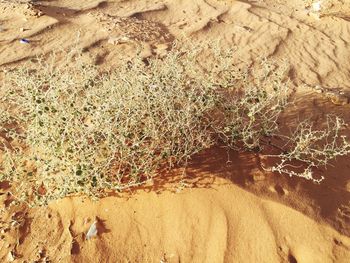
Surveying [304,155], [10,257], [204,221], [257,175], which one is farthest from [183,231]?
[304,155]

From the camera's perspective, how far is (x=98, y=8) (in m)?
6.16

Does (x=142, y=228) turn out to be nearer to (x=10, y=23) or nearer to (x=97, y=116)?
(x=97, y=116)

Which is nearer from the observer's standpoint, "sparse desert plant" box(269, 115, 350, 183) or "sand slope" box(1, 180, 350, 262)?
"sand slope" box(1, 180, 350, 262)

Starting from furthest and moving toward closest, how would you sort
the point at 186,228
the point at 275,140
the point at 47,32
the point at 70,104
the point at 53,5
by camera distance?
the point at 53,5 → the point at 47,32 → the point at 275,140 → the point at 70,104 → the point at 186,228

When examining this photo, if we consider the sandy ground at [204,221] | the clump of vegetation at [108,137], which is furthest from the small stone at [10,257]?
the clump of vegetation at [108,137]

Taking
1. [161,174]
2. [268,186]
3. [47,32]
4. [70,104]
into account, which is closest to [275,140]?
[268,186]

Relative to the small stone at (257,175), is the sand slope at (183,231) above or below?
below

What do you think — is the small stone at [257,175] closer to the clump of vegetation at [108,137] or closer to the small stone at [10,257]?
the clump of vegetation at [108,137]

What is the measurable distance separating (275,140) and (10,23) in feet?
13.1

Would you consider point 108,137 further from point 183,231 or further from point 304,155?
point 304,155

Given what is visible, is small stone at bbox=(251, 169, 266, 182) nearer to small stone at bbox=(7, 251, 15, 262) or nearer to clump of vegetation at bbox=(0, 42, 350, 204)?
clump of vegetation at bbox=(0, 42, 350, 204)

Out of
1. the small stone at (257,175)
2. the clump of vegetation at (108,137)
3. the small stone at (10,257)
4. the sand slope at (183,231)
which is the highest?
the clump of vegetation at (108,137)

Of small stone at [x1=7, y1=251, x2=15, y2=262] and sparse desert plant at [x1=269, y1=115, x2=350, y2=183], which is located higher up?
sparse desert plant at [x1=269, y1=115, x2=350, y2=183]

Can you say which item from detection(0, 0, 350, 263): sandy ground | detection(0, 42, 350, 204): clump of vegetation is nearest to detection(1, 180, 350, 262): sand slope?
detection(0, 0, 350, 263): sandy ground
